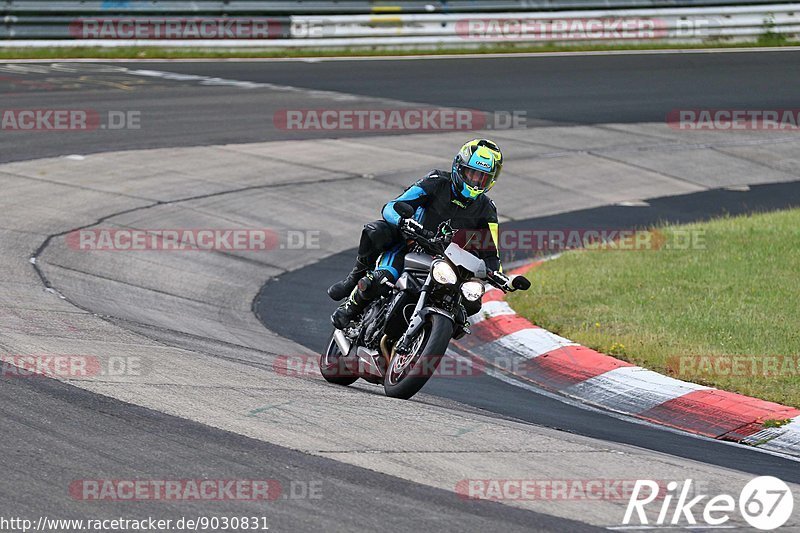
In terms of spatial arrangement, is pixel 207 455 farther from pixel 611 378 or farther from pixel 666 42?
pixel 666 42

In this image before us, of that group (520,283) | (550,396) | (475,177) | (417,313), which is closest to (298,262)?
(550,396)

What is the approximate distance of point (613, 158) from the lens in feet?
64.3

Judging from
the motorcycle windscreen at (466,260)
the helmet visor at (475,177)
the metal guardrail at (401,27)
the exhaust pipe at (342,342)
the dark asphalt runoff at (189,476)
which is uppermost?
the metal guardrail at (401,27)

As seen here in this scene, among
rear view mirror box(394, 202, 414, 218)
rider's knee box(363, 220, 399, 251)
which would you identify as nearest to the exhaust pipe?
rider's knee box(363, 220, 399, 251)

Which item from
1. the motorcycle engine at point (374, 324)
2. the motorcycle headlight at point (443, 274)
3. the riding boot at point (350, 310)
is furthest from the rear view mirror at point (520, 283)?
the riding boot at point (350, 310)

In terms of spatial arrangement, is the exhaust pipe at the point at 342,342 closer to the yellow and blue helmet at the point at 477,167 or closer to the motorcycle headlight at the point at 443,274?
the motorcycle headlight at the point at 443,274

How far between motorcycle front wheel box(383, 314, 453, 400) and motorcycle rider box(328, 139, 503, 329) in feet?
1.16

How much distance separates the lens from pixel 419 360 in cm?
793

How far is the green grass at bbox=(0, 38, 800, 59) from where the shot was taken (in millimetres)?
26359

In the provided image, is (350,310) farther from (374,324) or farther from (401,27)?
(401,27)

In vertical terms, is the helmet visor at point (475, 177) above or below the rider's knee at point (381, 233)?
above

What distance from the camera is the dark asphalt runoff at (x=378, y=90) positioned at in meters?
19.4

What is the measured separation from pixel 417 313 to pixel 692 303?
4078 millimetres

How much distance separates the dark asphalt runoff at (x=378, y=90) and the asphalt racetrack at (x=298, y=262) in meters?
0.08
